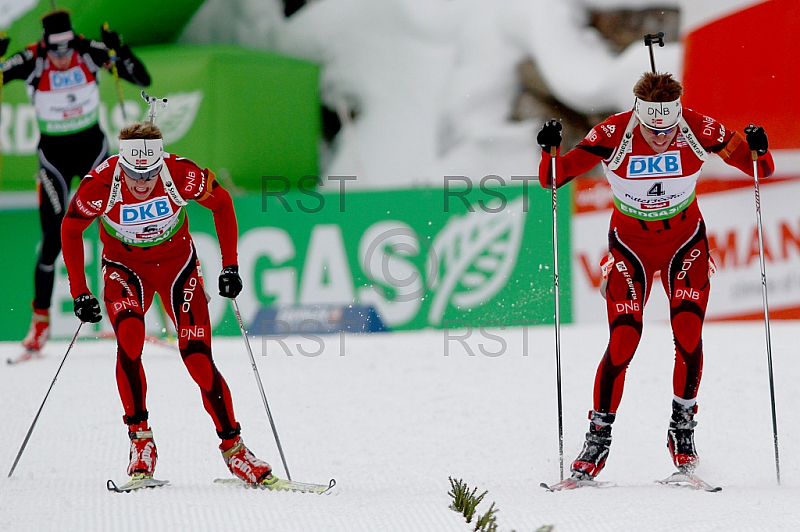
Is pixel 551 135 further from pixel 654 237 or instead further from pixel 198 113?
pixel 198 113

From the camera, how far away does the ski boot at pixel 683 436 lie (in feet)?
13.6

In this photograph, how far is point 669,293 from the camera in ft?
13.8

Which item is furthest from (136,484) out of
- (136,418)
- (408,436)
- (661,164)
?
(661,164)

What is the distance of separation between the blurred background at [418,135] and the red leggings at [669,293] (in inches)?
159

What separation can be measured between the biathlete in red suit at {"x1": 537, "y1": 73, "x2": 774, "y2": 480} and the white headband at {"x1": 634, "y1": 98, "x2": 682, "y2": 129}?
1 cm

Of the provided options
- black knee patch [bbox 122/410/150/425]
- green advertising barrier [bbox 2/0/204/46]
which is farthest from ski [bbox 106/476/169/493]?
green advertising barrier [bbox 2/0/204/46]

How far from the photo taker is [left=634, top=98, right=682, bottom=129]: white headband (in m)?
3.99

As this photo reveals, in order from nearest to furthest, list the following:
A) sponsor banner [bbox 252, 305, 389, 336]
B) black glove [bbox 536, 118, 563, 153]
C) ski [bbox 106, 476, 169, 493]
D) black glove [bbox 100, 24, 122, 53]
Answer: ski [bbox 106, 476, 169, 493]
black glove [bbox 536, 118, 563, 153]
black glove [bbox 100, 24, 122, 53]
sponsor banner [bbox 252, 305, 389, 336]

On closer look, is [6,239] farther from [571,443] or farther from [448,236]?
[571,443]

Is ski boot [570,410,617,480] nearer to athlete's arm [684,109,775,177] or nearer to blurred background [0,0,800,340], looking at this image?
athlete's arm [684,109,775,177]

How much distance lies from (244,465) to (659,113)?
7.11 feet

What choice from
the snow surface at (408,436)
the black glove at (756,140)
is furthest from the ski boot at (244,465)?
the black glove at (756,140)

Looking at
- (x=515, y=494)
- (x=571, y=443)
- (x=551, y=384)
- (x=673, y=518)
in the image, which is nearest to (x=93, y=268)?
(x=551, y=384)

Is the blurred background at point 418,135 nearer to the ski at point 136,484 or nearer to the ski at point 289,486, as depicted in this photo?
the ski at point 289,486
